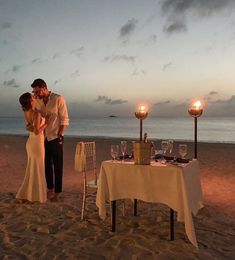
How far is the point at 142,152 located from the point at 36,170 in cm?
219

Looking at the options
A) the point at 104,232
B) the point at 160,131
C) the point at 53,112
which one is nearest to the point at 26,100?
the point at 53,112

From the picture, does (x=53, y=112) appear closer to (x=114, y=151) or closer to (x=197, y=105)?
(x=114, y=151)

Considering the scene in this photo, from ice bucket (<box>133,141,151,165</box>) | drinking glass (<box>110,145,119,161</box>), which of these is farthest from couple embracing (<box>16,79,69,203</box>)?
ice bucket (<box>133,141,151,165</box>)

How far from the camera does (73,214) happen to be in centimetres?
490

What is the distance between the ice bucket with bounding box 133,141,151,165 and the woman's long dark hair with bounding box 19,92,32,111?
6.91ft

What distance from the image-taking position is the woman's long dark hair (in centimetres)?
530

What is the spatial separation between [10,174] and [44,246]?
4.93 metres

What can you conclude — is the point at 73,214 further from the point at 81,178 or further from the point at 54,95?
the point at 81,178

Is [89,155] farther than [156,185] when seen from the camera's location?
Yes

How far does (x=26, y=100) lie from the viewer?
532cm

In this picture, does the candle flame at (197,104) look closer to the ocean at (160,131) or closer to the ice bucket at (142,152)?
the ice bucket at (142,152)

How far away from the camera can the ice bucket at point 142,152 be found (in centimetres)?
392

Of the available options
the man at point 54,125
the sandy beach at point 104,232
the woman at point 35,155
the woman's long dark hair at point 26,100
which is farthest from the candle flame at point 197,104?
the woman's long dark hair at point 26,100

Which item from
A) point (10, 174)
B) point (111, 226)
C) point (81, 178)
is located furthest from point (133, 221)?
point (10, 174)
